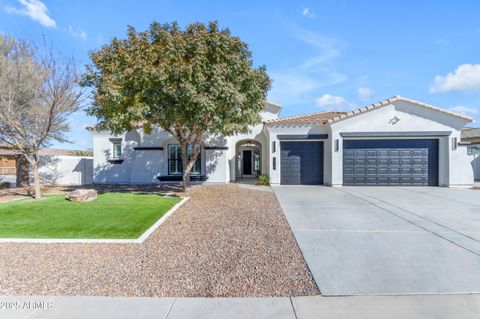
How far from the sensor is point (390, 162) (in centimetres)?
1565

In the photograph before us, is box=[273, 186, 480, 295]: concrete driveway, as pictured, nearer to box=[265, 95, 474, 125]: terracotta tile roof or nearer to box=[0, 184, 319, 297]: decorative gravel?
box=[0, 184, 319, 297]: decorative gravel

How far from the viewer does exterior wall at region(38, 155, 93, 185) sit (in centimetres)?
1848

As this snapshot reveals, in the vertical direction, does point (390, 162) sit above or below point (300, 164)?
above

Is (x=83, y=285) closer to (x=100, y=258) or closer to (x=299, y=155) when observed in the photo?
(x=100, y=258)

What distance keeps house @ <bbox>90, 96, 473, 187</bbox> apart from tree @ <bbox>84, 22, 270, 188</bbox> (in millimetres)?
6226

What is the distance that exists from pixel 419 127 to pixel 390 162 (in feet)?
8.27

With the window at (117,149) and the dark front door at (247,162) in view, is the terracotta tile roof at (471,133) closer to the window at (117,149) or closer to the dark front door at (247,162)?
the dark front door at (247,162)

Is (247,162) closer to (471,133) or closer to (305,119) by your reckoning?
(305,119)

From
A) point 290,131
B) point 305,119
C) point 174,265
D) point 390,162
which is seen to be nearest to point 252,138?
point 290,131

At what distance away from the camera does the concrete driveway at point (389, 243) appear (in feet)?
14.1

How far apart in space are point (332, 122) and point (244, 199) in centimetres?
759

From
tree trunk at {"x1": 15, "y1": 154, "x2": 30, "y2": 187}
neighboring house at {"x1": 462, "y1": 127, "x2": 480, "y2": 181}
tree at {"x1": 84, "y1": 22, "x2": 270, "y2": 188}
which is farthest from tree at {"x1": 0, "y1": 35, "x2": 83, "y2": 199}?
neighboring house at {"x1": 462, "y1": 127, "x2": 480, "y2": 181}

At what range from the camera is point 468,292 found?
3975 millimetres

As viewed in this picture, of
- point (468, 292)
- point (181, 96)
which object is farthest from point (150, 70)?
point (468, 292)
